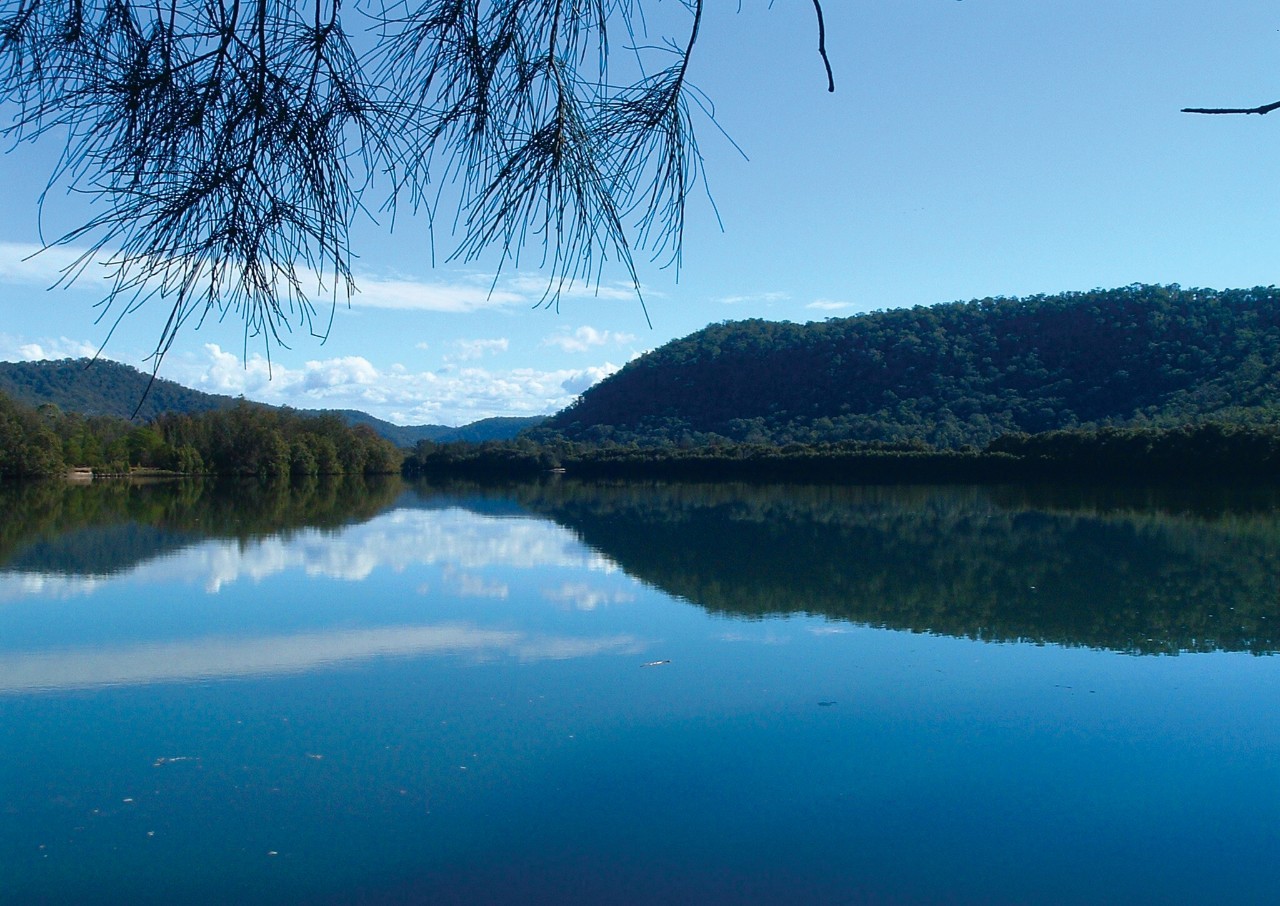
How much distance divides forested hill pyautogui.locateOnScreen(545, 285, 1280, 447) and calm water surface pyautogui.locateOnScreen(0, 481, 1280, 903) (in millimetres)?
36303

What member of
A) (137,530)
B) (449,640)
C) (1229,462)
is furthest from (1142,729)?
(1229,462)

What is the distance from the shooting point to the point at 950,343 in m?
65.9

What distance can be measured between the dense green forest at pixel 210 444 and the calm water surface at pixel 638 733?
38.5 metres

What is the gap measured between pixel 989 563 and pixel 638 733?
1090 centimetres

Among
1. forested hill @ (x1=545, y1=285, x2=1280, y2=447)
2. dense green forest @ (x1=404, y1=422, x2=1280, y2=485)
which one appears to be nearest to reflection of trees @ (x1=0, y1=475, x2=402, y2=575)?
dense green forest @ (x1=404, y1=422, x2=1280, y2=485)

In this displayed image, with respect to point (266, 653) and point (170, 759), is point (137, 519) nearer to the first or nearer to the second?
point (266, 653)

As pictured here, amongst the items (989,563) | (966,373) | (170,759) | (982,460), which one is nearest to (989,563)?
(989,563)

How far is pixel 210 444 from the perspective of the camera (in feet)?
189

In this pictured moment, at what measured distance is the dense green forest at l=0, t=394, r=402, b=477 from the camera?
50.4m

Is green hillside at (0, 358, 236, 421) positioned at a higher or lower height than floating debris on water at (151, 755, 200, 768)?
higher

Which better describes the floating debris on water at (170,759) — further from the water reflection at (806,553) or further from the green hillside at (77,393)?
the green hillside at (77,393)

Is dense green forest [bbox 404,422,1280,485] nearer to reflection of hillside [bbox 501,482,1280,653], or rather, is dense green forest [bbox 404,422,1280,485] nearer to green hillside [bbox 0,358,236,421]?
reflection of hillside [bbox 501,482,1280,653]

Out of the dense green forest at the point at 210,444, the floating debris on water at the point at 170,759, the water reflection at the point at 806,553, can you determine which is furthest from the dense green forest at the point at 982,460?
the floating debris on water at the point at 170,759

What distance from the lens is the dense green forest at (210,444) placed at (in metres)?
50.4
